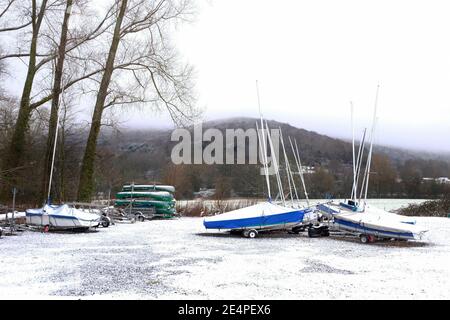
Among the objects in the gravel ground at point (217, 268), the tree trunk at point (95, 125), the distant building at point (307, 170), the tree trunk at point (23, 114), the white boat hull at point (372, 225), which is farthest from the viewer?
the distant building at point (307, 170)

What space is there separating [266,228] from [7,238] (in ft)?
24.3

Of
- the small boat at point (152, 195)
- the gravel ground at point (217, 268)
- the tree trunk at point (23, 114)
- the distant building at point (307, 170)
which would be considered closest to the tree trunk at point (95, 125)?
the small boat at point (152, 195)

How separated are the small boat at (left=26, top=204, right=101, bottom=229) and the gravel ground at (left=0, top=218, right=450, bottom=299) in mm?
753

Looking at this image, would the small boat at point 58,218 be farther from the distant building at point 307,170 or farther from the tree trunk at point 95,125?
the distant building at point 307,170

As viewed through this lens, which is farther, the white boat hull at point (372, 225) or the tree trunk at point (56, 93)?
the tree trunk at point (56, 93)

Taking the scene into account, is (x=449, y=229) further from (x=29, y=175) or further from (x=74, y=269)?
(x=29, y=175)

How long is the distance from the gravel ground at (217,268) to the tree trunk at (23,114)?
9025mm

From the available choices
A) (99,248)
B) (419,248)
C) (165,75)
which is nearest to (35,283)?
(99,248)

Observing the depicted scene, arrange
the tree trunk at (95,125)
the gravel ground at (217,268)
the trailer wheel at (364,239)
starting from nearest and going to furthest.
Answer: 1. the gravel ground at (217,268)
2. the trailer wheel at (364,239)
3. the tree trunk at (95,125)

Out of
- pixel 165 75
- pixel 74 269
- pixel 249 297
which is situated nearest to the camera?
pixel 249 297

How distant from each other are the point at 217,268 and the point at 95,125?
16397mm

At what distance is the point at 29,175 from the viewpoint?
28.8 metres

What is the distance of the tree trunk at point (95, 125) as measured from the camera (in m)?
23.2

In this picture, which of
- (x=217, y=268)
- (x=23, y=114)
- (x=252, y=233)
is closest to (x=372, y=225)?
(x=252, y=233)
